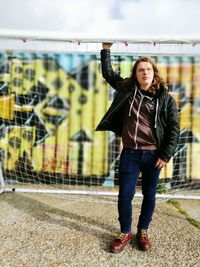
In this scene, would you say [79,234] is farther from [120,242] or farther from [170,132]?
[170,132]

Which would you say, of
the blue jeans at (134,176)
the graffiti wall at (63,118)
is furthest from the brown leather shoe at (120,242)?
the graffiti wall at (63,118)

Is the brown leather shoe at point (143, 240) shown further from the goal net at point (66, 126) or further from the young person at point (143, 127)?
the goal net at point (66, 126)

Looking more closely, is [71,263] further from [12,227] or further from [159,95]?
[159,95]

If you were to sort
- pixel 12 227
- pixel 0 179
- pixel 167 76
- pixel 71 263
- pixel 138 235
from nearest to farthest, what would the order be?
1. pixel 71 263
2. pixel 138 235
3. pixel 12 227
4. pixel 0 179
5. pixel 167 76

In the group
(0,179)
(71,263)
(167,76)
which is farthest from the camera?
(167,76)

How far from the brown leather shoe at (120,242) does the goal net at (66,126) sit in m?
2.13

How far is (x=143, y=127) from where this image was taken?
2.97 meters

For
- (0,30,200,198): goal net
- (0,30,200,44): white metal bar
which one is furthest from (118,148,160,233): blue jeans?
(0,30,200,198): goal net

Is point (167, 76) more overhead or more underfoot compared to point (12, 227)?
more overhead

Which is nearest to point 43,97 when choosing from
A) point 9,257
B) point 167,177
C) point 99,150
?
point 99,150

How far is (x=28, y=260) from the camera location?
2.92 metres

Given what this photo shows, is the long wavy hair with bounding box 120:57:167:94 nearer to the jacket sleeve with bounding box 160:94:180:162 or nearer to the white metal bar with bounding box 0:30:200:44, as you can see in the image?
the jacket sleeve with bounding box 160:94:180:162

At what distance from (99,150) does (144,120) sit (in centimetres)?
256

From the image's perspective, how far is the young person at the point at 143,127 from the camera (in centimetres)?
296
